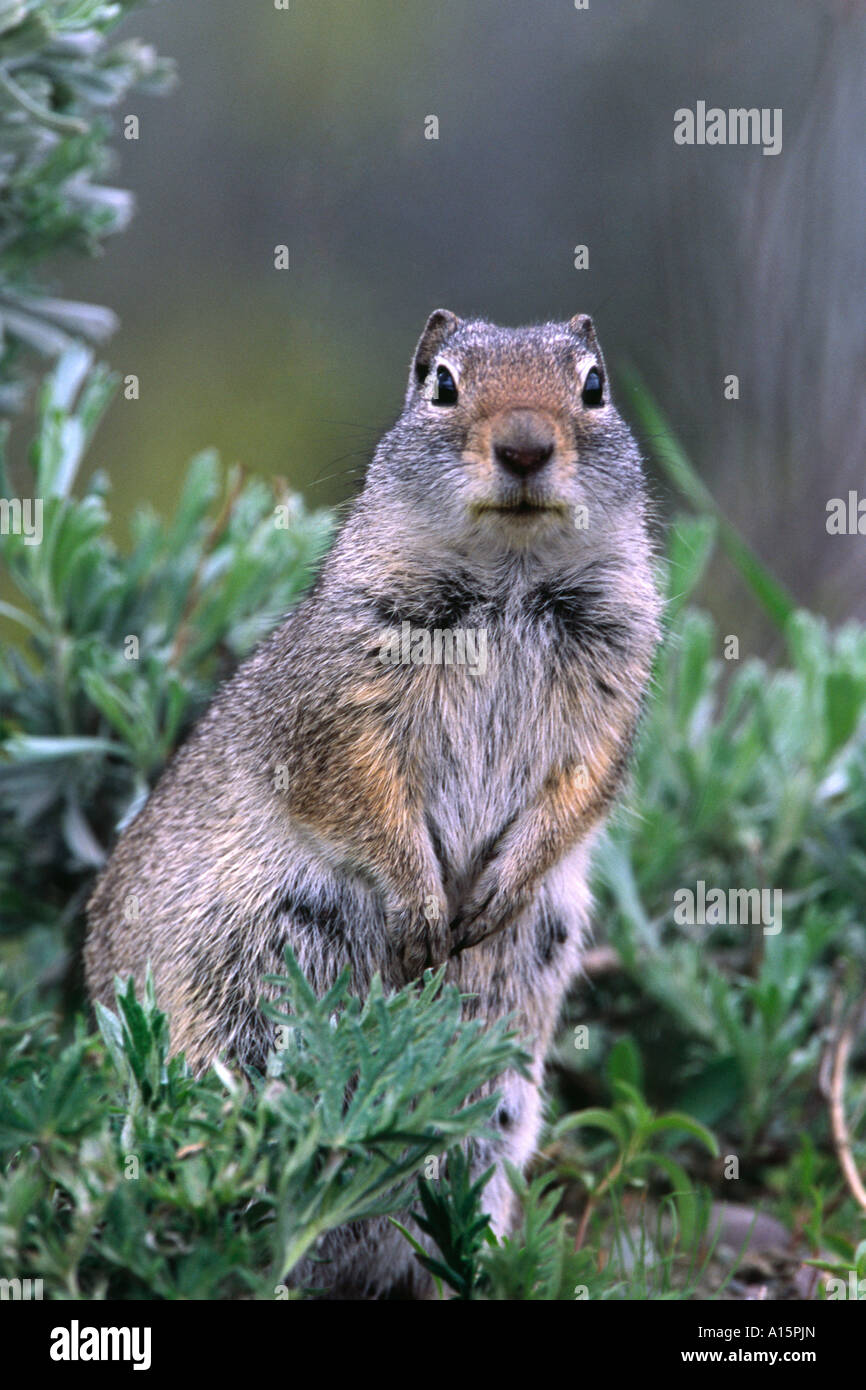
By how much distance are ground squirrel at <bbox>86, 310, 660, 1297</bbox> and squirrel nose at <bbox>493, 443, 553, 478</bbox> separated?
5.6 inches

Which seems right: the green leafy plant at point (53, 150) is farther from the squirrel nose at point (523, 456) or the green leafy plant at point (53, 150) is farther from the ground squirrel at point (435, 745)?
the squirrel nose at point (523, 456)

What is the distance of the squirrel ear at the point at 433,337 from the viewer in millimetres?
3719

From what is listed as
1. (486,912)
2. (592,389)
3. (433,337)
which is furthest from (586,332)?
(486,912)

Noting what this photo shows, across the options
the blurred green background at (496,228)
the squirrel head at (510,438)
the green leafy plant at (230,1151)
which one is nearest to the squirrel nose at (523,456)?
the squirrel head at (510,438)

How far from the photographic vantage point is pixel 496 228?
9.51m

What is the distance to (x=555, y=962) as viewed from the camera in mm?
3861

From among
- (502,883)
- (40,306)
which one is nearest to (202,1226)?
(502,883)

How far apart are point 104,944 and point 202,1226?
1667mm

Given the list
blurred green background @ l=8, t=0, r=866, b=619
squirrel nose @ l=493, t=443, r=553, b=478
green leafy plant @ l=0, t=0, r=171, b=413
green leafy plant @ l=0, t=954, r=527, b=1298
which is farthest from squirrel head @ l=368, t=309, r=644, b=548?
blurred green background @ l=8, t=0, r=866, b=619

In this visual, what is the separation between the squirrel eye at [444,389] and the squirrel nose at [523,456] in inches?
14.7

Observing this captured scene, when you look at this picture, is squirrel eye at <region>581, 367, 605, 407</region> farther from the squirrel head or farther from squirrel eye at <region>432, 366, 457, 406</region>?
squirrel eye at <region>432, 366, 457, 406</region>

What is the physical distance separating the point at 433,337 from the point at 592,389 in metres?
0.48

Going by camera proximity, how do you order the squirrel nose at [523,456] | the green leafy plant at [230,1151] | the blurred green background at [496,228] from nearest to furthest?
the green leafy plant at [230,1151] < the squirrel nose at [523,456] < the blurred green background at [496,228]

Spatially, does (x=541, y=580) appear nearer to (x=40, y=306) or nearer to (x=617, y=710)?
(x=617, y=710)
